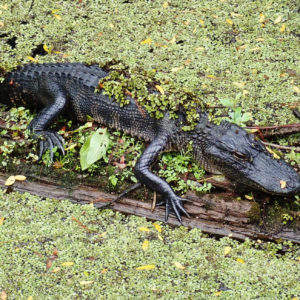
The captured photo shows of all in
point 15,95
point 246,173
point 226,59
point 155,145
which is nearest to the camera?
point 246,173

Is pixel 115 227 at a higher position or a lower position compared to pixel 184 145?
lower

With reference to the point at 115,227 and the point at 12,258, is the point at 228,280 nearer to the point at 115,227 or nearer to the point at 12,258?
the point at 115,227

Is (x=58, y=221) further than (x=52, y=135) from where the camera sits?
No

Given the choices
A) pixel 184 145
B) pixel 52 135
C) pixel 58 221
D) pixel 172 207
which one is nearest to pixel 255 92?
pixel 184 145

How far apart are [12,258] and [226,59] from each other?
3.44m

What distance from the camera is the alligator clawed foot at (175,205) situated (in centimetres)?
394

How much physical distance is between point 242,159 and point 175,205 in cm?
70

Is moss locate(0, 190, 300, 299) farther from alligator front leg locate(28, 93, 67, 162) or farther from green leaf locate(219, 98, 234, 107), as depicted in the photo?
green leaf locate(219, 98, 234, 107)

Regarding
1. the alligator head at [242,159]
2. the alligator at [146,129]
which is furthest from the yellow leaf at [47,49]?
the alligator head at [242,159]

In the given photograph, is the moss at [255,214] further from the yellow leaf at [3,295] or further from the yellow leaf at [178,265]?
the yellow leaf at [3,295]

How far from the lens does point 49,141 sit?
177 inches

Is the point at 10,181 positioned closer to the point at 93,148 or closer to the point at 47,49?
the point at 93,148

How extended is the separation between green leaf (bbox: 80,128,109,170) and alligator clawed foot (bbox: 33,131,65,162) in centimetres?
27

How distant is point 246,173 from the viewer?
3.92m
